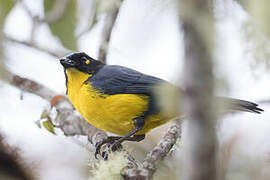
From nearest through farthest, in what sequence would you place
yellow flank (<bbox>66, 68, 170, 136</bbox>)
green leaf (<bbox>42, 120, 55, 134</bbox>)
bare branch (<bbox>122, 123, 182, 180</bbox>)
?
bare branch (<bbox>122, 123, 182, 180</bbox>) < yellow flank (<bbox>66, 68, 170, 136</bbox>) < green leaf (<bbox>42, 120, 55, 134</bbox>)

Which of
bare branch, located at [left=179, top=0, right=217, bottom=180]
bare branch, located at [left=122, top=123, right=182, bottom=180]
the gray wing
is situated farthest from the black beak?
bare branch, located at [left=179, top=0, right=217, bottom=180]

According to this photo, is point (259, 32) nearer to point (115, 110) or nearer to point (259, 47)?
point (259, 47)

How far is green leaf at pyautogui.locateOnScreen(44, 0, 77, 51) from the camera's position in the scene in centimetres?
221

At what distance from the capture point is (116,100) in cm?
253

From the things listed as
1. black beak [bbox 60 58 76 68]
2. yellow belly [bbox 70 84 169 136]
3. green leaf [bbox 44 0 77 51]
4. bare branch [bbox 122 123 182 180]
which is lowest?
bare branch [bbox 122 123 182 180]

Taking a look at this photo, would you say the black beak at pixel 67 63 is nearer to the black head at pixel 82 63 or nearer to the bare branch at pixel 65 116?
the black head at pixel 82 63

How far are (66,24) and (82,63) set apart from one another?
68cm

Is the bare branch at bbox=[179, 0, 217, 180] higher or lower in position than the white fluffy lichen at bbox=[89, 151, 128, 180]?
higher

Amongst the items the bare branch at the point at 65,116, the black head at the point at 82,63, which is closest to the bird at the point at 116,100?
the black head at the point at 82,63

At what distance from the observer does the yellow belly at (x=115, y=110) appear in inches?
96.8

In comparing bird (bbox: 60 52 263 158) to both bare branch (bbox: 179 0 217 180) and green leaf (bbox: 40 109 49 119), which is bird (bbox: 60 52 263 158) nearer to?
green leaf (bbox: 40 109 49 119)

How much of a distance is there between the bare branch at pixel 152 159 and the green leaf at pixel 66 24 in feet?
2.73

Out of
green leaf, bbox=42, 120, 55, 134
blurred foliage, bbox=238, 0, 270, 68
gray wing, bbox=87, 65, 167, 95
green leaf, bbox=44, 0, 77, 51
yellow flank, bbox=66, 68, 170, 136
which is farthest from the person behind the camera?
green leaf, bbox=42, 120, 55, 134

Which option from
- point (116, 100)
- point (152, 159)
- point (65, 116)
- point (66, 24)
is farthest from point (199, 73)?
Result: point (65, 116)
